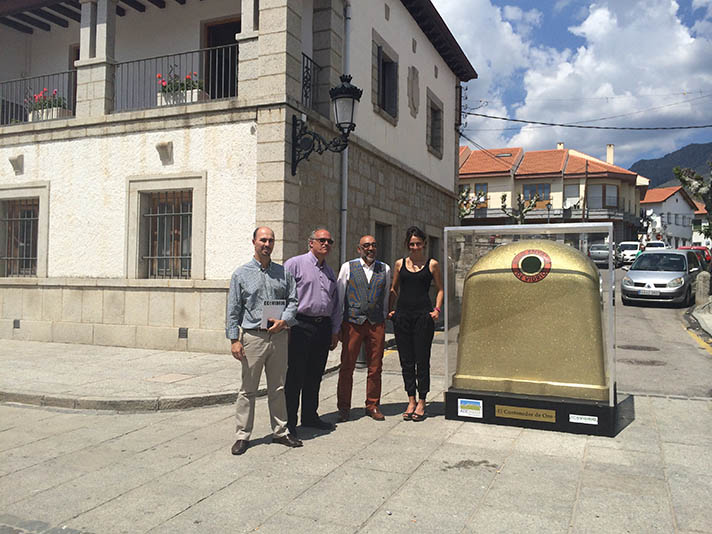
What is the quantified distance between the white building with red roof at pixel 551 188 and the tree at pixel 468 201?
51cm

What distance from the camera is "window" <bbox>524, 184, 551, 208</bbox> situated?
159 ft

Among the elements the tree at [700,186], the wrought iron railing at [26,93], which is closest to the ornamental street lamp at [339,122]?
the wrought iron railing at [26,93]

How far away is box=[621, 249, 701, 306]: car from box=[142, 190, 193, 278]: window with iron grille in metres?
12.5

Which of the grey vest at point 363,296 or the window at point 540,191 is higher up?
the window at point 540,191

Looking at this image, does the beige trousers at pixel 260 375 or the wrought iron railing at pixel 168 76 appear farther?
the wrought iron railing at pixel 168 76

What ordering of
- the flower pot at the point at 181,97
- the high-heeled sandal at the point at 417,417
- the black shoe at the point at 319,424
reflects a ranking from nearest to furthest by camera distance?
the black shoe at the point at 319,424, the high-heeled sandal at the point at 417,417, the flower pot at the point at 181,97

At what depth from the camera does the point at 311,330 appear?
17.4 feet

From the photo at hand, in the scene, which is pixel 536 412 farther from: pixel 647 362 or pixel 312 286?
pixel 647 362

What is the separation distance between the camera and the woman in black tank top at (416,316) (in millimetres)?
5723

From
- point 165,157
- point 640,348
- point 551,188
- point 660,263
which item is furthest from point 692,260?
point 551,188

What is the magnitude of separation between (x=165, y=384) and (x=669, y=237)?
2947 inches

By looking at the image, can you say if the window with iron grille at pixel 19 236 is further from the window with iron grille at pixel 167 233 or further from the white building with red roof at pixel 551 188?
the white building with red roof at pixel 551 188

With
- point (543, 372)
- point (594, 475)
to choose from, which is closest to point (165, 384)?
point (543, 372)

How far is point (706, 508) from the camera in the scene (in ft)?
11.8
